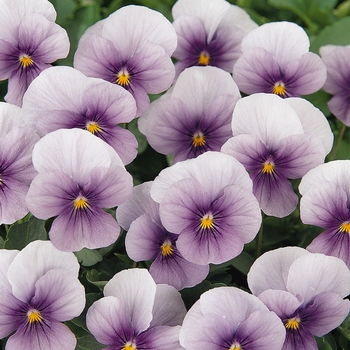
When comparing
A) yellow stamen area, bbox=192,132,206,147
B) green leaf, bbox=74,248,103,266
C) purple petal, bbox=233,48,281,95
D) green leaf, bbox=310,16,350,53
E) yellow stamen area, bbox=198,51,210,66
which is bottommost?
green leaf, bbox=74,248,103,266

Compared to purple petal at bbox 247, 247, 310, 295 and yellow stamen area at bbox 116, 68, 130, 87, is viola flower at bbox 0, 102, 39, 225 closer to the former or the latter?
yellow stamen area at bbox 116, 68, 130, 87

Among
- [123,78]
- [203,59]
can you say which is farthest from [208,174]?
[203,59]

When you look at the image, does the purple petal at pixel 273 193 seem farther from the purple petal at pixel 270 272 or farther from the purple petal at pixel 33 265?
the purple petal at pixel 33 265

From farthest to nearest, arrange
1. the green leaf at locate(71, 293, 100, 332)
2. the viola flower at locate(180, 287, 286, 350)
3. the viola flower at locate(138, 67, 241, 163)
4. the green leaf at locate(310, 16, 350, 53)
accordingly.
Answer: the green leaf at locate(310, 16, 350, 53) → the viola flower at locate(138, 67, 241, 163) → the green leaf at locate(71, 293, 100, 332) → the viola flower at locate(180, 287, 286, 350)

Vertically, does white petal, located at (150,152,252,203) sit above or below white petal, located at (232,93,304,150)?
below

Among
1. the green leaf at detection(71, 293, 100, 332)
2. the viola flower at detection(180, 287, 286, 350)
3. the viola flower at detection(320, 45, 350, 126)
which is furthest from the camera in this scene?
the viola flower at detection(320, 45, 350, 126)

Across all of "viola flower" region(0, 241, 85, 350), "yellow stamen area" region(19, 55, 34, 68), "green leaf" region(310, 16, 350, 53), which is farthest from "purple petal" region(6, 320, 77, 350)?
"green leaf" region(310, 16, 350, 53)
